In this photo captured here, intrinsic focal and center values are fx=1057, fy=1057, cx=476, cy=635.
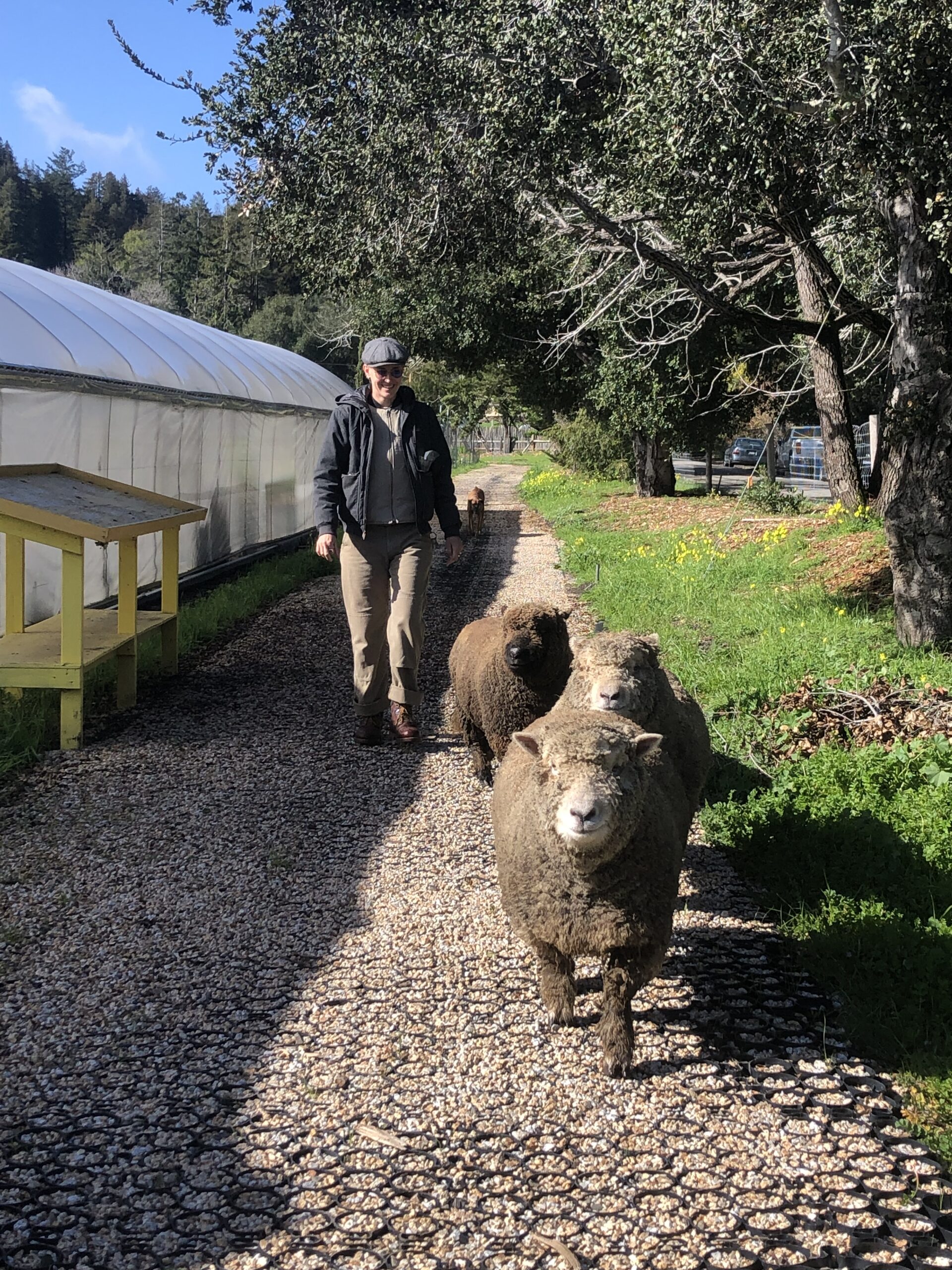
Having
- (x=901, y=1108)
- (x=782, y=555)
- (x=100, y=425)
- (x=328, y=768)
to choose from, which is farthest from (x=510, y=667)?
(x=782, y=555)

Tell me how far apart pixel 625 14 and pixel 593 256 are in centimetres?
826

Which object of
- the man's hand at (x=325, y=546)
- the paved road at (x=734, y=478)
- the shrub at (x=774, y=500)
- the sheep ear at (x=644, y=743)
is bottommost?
the sheep ear at (x=644, y=743)

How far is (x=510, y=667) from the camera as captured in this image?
5.67m

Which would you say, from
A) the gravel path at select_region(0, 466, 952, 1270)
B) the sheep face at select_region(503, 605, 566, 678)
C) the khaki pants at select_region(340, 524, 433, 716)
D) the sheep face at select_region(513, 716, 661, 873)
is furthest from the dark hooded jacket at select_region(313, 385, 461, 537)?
the sheep face at select_region(513, 716, 661, 873)

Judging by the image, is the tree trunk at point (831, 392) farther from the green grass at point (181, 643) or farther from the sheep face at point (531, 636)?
the green grass at point (181, 643)

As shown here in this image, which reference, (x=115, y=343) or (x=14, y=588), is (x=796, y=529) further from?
(x=14, y=588)

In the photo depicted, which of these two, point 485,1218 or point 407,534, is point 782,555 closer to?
point 407,534

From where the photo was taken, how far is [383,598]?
682 centimetres

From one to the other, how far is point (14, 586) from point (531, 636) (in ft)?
14.1

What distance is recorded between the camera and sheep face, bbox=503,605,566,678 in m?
5.61

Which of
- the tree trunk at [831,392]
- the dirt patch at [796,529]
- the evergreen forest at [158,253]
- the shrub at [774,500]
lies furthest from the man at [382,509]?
the evergreen forest at [158,253]

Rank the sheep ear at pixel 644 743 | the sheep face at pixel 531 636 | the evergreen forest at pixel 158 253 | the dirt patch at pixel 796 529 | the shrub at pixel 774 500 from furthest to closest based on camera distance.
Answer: the evergreen forest at pixel 158 253 < the shrub at pixel 774 500 < the dirt patch at pixel 796 529 < the sheep face at pixel 531 636 < the sheep ear at pixel 644 743

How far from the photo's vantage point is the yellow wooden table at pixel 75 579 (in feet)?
21.5

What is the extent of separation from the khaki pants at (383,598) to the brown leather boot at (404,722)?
158 millimetres
